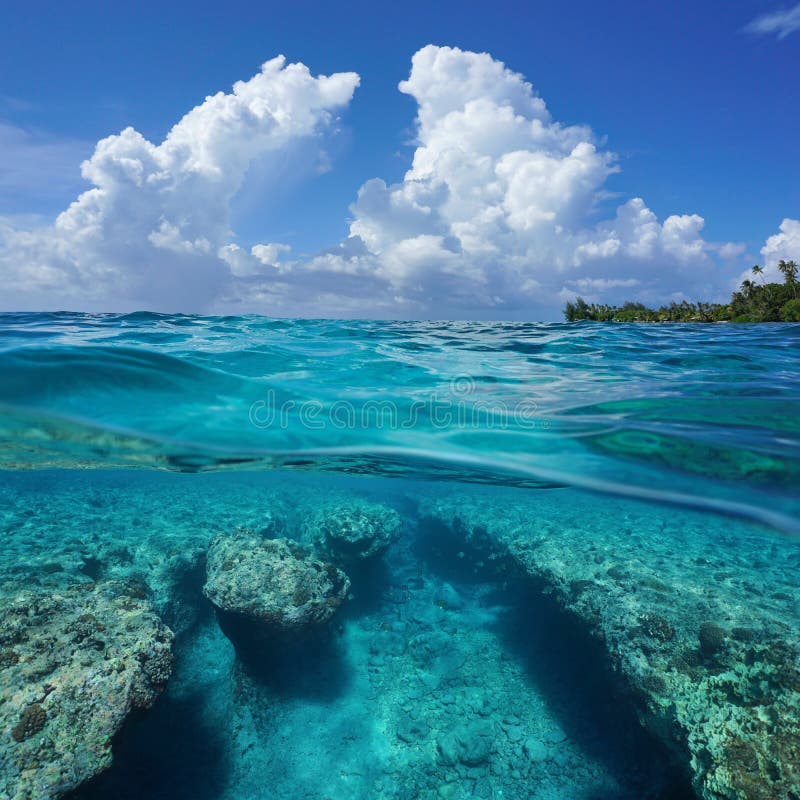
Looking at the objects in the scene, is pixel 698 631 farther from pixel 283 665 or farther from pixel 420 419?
pixel 283 665

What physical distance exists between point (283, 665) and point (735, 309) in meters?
64.3

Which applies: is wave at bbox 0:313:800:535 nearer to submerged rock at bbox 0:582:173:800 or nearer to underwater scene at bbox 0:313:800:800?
underwater scene at bbox 0:313:800:800

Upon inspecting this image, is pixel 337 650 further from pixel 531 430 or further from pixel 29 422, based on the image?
pixel 29 422

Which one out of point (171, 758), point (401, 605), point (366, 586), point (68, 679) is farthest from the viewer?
point (366, 586)

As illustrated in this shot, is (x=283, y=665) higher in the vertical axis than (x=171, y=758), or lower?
higher

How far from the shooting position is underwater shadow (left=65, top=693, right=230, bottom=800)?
292 inches

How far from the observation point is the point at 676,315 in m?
55.9

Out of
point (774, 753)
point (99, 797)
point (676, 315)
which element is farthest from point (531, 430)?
point (676, 315)

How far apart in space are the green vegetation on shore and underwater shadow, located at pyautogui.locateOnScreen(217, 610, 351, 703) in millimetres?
50164

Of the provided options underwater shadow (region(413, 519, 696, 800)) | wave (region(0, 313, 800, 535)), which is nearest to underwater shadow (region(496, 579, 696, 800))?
underwater shadow (region(413, 519, 696, 800))

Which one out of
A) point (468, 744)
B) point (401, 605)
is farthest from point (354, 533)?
point (468, 744)

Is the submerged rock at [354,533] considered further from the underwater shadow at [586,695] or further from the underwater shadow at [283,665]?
the underwater shadow at [586,695]

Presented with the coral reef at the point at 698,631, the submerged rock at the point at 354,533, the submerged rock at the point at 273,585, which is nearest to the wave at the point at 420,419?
the submerged rock at the point at 273,585

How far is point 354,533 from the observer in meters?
13.2
